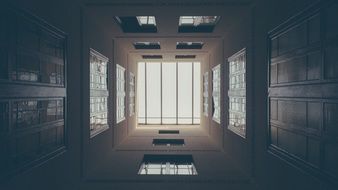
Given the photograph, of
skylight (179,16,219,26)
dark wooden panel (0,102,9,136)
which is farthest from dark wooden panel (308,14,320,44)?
skylight (179,16,219,26)

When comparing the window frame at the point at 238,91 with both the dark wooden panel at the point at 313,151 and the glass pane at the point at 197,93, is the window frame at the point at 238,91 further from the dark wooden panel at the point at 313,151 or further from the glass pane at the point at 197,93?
the glass pane at the point at 197,93

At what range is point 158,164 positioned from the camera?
19156 millimetres

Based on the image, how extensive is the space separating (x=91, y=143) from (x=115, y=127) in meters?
5.99

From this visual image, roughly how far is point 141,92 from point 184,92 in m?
5.60

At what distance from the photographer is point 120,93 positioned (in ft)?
78.3

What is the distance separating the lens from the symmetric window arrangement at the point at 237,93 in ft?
49.7

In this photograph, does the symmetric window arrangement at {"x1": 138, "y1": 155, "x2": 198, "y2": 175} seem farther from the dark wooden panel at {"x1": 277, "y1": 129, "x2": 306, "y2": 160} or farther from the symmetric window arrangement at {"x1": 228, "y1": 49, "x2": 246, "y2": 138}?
the dark wooden panel at {"x1": 277, "y1": 129, "x2": 306, "y2": 160}

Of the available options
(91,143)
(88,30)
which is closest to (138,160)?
(91,143)

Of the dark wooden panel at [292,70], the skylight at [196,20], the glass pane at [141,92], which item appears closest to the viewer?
→ the dark wooden panel at [292,70]

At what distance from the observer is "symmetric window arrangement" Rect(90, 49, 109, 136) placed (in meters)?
15.5

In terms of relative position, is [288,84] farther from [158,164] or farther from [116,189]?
[158,164]

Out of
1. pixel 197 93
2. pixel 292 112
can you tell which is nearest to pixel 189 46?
pixel 197 93

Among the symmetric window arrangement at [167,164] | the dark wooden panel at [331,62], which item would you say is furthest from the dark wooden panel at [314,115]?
the symmetric window arrangement at [167,164]

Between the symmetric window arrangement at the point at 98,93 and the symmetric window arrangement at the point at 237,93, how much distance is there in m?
8.24
